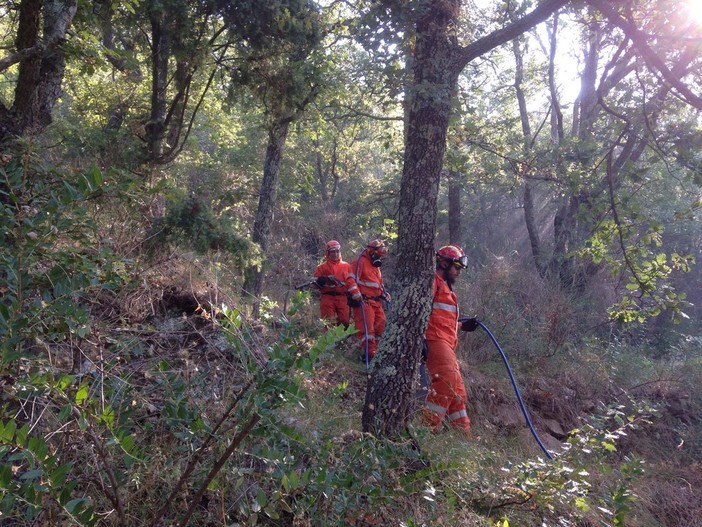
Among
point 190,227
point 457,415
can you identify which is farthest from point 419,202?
point 190,227

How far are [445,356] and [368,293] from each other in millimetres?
2652

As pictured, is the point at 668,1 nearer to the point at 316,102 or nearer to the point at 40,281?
the point at 316,102

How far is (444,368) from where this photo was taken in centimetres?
617

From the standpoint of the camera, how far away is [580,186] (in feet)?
19.3

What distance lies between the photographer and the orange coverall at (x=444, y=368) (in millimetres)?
5980

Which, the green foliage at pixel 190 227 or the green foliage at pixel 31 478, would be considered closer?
the green foliage at pixel 31 478

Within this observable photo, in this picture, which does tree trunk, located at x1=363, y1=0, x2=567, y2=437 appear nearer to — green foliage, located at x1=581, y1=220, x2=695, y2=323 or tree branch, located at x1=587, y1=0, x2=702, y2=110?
tree branch, located at x1=587, y1=0, x2=702, y2=110

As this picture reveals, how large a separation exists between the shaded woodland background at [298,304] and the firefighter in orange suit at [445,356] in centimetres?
56

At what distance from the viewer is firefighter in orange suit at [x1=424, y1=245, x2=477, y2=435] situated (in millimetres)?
5979

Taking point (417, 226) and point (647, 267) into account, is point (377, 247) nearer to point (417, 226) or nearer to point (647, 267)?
point (647, 267)

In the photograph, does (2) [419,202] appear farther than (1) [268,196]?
No

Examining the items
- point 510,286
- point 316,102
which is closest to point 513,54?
point 510,286

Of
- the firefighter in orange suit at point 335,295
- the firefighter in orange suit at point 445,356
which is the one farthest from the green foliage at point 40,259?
the firefighter in orange suit at point 335,295

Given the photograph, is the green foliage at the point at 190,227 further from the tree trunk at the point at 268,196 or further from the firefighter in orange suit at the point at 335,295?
the firefighter in orange suit at the point at 335,295
